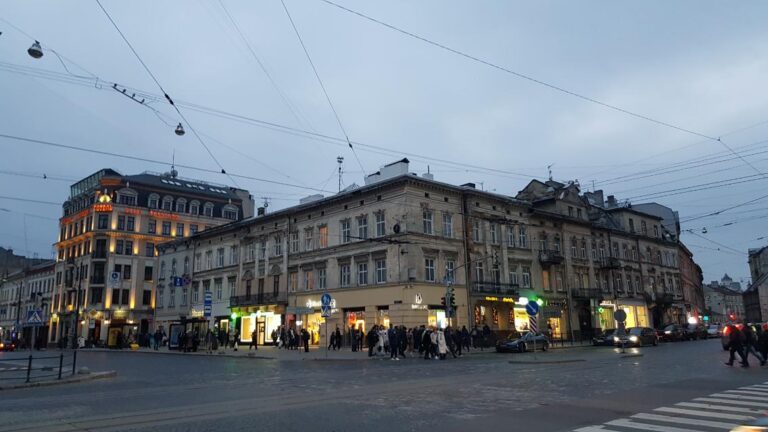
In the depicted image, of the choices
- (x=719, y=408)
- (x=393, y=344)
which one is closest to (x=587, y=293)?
(x=393, y=344)

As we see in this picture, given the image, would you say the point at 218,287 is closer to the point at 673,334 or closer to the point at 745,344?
the point at 673,334

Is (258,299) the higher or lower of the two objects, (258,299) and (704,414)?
the higher

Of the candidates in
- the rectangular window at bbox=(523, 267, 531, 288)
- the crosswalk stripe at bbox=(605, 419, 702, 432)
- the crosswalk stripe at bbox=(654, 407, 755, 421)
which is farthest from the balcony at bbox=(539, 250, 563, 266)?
the crosswalk stripe at bbox=(605, 419, 702, 432)

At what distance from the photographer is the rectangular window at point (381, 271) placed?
39.8 m

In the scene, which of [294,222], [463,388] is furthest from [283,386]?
[294,222]

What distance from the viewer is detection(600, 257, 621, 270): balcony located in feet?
185

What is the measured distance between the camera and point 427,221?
40.8 m

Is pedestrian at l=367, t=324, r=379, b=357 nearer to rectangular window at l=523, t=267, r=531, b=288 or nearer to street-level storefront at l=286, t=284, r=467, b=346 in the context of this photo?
street-level storefront at l=286, t=284, r=467, b=346

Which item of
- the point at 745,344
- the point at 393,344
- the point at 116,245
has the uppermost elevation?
the point at 116,245

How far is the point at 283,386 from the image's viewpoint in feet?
52.0

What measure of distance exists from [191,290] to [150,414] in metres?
51.6

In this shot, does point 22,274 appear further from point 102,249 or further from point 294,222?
point 294,222

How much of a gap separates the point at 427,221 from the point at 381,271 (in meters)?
4.90

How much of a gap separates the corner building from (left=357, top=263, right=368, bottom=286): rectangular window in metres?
39.6
